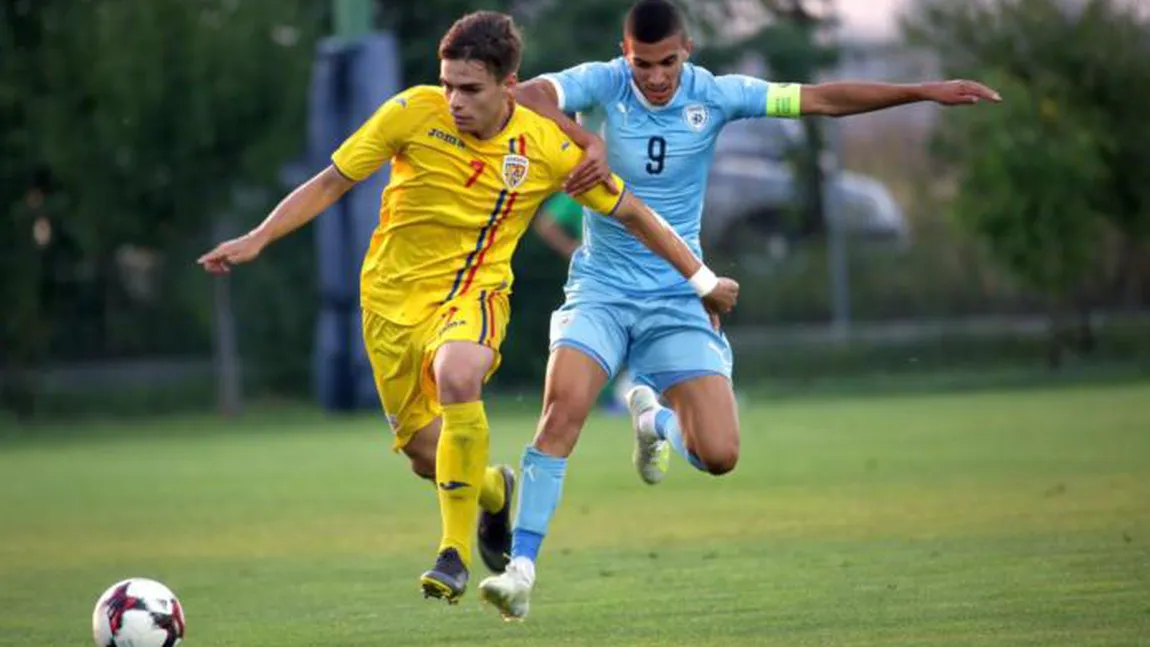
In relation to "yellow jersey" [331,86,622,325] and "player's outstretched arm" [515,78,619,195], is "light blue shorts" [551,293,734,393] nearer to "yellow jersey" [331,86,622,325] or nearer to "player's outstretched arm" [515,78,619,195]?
"yellow jersey" [331,86,622,325]

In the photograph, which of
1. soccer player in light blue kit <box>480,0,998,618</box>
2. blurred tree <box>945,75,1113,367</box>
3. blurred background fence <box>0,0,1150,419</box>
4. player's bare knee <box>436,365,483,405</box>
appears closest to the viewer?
player's bare knee <box>436,365,483,405</box>

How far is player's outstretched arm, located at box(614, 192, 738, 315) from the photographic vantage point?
805 centimetres

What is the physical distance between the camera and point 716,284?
26.6 feet

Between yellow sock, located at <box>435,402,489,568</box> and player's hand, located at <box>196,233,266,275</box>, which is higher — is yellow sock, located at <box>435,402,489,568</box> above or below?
below

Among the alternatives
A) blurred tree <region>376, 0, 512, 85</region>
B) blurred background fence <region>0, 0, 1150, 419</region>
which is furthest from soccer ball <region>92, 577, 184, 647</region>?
blurred tree <region>376, 0, 512, 85</region>

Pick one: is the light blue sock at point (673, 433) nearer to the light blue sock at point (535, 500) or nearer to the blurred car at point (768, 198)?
the light blue sock at point (535, 500)

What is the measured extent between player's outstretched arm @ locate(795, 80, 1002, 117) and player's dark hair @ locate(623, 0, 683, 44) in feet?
2.10

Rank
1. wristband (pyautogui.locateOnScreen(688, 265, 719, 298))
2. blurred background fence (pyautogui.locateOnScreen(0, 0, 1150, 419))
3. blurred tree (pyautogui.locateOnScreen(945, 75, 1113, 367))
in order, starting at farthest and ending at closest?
blurred tree (pyautogui.locateOnScreen(945, 75, 1113, 367))
blurred background fence (pyautogui.locateOnScreen(0, 0, 1150, 419))
wristband (pyautogui.locateOnScreen(688, 265, 719, 298))

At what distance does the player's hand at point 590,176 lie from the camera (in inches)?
Result: 314

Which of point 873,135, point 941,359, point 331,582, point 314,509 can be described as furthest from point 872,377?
point 331,582

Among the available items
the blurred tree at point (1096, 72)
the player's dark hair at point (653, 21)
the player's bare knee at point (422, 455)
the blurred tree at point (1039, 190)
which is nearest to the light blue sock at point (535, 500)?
the player's bare knee at point (422, 455)

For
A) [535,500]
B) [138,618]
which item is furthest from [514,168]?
[138,618]

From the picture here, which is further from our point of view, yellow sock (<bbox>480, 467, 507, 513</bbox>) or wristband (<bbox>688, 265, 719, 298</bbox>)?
yellow sock (<bbox>480, 467, 507, 513</bbox>)

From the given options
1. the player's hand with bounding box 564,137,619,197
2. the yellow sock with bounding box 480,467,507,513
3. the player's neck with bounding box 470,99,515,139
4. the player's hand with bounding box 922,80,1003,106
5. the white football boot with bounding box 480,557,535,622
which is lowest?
the yellow sock with bounding box 480,467,507,513
